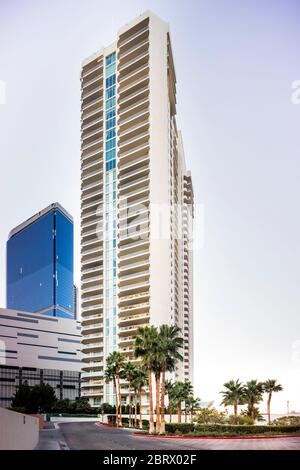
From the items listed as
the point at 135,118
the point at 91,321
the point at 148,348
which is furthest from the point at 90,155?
the point at 148,348

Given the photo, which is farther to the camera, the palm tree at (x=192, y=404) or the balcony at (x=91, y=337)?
the balcony at (x=91, y=337)

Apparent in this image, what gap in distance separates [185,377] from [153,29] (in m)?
81.5

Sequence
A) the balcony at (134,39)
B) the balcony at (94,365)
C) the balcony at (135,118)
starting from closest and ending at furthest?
1. the balcony at (94,365)
2. the balcony at (135,118)
3. the balcony at (134,39)

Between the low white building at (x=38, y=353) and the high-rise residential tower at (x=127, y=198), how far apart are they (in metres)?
45.3

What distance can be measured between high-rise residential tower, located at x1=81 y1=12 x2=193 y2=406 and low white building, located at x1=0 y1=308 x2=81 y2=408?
4532 centimetres

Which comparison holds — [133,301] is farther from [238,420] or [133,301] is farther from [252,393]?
[238,420]

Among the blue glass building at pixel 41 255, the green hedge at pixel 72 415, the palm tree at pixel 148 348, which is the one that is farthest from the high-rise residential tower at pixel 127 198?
the blue glass building at pixel 41 255

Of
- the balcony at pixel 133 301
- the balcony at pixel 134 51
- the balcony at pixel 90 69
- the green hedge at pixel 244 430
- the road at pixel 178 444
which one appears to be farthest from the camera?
the balcony at pixel 90 69

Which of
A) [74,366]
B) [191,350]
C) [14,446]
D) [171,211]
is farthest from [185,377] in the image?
[14,446]

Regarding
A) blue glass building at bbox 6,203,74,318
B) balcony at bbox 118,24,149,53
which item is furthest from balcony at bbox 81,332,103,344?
blue glass building at bbox 6,203,74,318

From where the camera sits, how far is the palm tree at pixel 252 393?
2864 inches

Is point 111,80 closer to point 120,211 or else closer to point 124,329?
point 120,211

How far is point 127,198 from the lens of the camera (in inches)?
4360

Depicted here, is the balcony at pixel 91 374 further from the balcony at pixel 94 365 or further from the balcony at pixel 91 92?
the balcony at pixel 91 92
